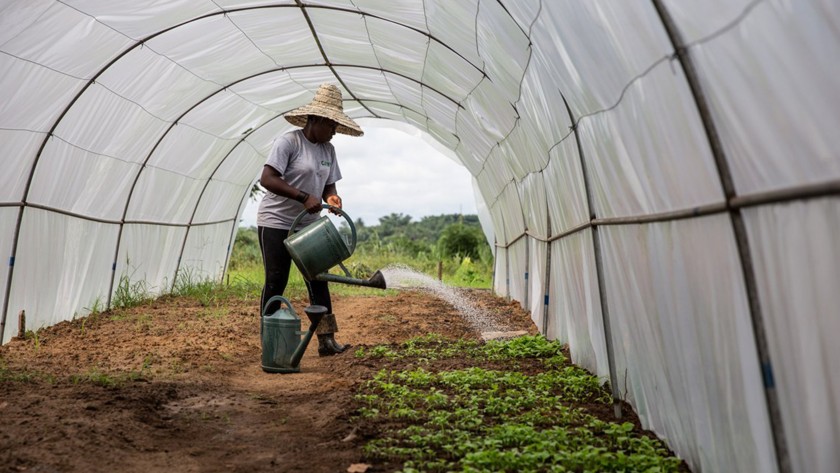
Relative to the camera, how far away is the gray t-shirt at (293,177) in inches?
225

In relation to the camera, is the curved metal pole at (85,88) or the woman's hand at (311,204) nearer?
the woman's hand at (311,204)

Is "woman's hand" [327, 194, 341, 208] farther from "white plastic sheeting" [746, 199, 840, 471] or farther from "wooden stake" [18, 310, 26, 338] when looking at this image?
"white plastic sheeting" [746, 199, 840, 471]

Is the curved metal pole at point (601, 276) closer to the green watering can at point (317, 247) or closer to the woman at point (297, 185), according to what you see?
the green watering can at point (317, 247)

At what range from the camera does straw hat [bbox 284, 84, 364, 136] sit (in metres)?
5.77

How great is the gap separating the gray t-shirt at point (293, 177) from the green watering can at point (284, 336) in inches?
24.6

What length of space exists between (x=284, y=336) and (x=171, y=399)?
1031mm

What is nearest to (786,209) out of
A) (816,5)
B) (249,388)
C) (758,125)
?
(758,125)

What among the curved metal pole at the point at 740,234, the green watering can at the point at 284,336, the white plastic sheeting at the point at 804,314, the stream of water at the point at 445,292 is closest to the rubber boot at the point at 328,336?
the green watering can at the point at 284,336

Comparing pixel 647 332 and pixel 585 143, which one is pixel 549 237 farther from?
pixel 647 332

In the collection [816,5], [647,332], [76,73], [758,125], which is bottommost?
[647,332]

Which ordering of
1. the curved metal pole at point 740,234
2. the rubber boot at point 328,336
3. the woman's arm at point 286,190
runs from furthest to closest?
the rubber boot at point 328,336 → the woman's arm at point 286,190 → the curved metal pole at point 740,234

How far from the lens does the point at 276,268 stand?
5.67 metres

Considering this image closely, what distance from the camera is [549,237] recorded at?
6594 mm

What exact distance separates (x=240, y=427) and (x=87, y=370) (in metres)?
1.82
